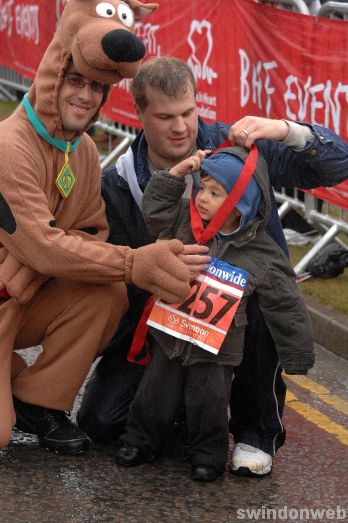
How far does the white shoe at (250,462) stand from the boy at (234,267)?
0.07 metres

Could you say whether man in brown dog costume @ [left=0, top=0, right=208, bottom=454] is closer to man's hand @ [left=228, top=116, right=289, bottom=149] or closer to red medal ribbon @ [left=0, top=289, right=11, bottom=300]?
red medal ribbon @ [left=0, top=289, right=11, bottom=300]

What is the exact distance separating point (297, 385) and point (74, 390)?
4.80ft

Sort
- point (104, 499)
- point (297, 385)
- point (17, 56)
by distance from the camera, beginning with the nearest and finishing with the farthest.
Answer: point (104, 499) → point (297, 385) → point (17, 56)

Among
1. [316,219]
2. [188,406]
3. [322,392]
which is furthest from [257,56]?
[188,406]

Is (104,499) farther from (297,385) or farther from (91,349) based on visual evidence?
(297,385)

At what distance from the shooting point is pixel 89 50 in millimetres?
4176

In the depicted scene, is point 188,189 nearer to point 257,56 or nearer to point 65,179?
point 65,179

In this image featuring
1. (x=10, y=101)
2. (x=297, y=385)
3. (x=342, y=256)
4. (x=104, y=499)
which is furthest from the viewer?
(x=10, y=101)

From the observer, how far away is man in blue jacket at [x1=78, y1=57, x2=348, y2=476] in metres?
4.30

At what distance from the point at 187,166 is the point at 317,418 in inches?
56.0

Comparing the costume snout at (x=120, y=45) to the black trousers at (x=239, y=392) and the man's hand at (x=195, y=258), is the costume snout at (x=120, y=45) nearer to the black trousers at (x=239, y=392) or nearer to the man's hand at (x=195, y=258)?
the man's hand at (x=195, y=258)

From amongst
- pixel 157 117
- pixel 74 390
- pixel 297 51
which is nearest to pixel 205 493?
pixel 74 390

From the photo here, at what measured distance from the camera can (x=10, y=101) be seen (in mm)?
14727

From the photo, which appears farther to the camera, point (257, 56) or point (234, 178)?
point (257, 56)
